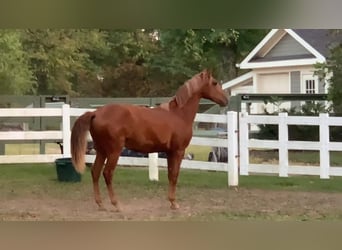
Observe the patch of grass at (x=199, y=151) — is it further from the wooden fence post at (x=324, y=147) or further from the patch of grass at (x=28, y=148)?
the patch of grass at (x=28, y=148)

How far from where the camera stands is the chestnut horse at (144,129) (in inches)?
129

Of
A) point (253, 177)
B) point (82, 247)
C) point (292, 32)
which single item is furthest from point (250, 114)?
point (82, 247)

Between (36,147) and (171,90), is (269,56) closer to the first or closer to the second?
(171,90)

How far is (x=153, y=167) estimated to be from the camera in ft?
12.8

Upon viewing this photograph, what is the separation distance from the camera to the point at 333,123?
4.11m

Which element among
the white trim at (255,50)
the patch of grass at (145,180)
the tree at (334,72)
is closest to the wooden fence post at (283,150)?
the patch of grass at (145,180)

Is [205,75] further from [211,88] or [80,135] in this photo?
[80,135]

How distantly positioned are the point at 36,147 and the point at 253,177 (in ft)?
→ 5.00

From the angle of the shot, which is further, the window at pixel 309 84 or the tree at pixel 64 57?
the window at pixel 309 84

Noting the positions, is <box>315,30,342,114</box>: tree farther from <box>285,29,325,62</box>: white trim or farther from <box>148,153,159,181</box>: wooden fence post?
<box>148,153,159,181</box>: wooden fence post

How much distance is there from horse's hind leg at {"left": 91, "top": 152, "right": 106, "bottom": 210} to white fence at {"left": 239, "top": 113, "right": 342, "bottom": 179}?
1.13 metres

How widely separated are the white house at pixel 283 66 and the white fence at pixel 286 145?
0.34m

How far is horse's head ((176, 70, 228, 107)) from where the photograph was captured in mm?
3416

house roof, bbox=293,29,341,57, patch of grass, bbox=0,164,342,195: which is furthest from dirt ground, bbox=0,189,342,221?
house roof, bbox=293,29,341,57
